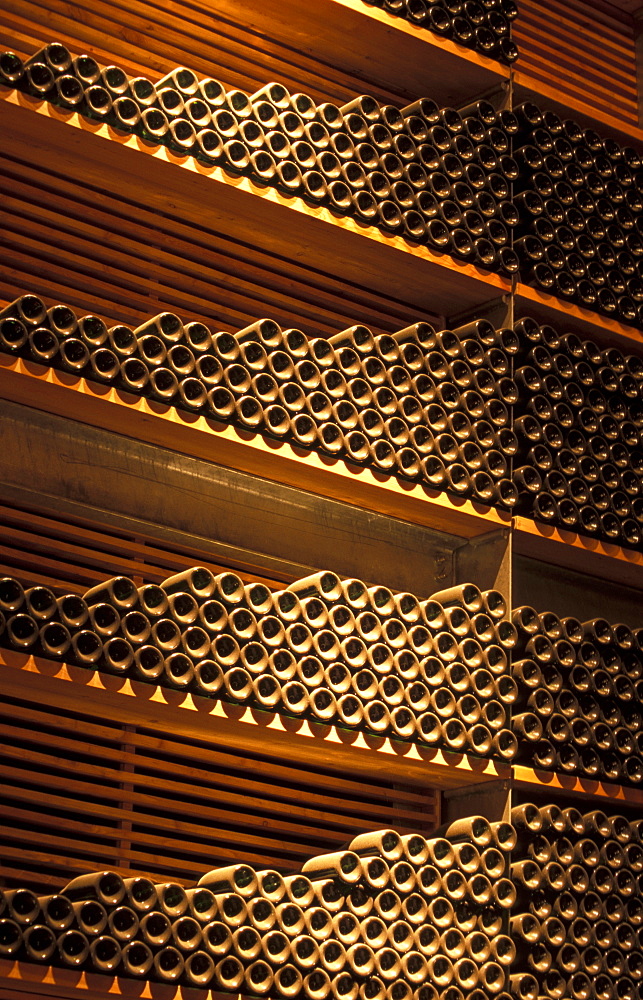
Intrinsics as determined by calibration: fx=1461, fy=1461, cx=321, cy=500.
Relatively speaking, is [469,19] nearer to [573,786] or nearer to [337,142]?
[337,142]

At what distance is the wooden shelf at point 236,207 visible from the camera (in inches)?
180

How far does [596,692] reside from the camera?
522cm

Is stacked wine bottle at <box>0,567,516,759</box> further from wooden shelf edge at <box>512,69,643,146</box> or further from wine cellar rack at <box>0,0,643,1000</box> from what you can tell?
wooden shelf edge at <box>512,69,643,146</box>

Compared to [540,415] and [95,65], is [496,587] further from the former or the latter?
[95,65]

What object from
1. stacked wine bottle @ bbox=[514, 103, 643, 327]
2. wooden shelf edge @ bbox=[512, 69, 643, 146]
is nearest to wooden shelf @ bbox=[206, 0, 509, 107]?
wooden shelf edge @ bbox=[512, 69, 643, 146]

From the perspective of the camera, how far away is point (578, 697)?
5.25 meters

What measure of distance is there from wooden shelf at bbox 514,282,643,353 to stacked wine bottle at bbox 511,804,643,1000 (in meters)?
1.90

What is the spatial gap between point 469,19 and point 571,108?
0.64m

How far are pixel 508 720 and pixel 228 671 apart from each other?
113 cm

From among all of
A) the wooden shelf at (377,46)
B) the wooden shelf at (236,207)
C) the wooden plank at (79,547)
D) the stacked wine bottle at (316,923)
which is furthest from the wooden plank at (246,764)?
the wooden shelf at (377,46)

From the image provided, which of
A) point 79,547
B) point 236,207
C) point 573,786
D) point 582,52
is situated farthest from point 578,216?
point 79,547

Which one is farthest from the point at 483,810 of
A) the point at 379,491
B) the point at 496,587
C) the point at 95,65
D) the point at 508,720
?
the point at 95,65

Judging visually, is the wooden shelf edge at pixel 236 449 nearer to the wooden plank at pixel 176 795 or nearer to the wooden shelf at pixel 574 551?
the wooden shelf at pixel 574 551

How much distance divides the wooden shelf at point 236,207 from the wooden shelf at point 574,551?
941 mm
